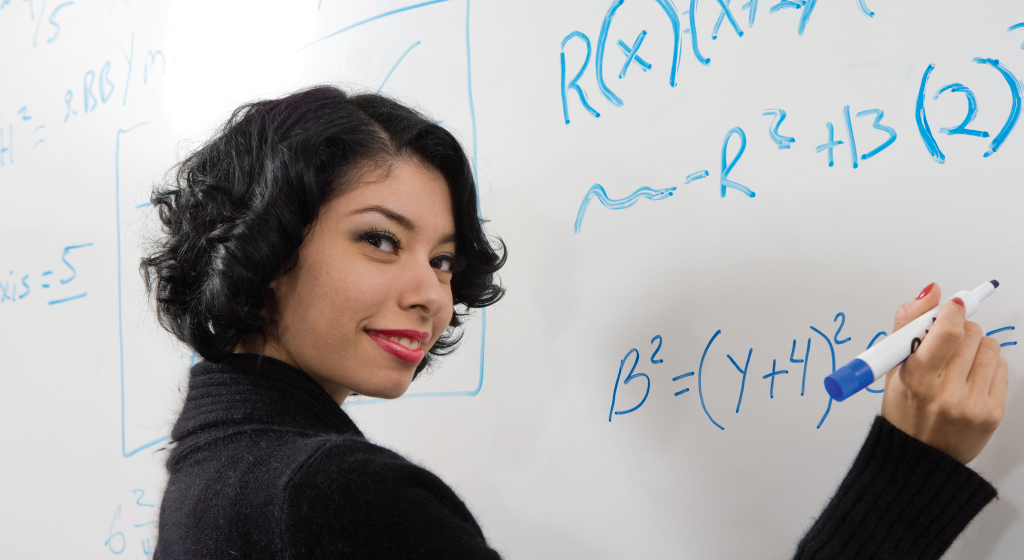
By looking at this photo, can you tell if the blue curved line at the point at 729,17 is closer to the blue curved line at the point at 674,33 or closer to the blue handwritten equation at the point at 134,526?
the blue curved line at the point at 674,33

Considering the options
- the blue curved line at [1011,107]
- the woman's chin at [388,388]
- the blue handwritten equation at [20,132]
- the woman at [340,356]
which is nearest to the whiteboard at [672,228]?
the blue curved line at [1011,107]

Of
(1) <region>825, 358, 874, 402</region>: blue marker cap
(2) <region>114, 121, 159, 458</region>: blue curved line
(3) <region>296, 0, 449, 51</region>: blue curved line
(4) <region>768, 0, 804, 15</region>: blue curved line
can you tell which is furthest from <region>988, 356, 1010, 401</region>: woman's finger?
(2) <region>114, 121, 159, 458</region>: blue curved line

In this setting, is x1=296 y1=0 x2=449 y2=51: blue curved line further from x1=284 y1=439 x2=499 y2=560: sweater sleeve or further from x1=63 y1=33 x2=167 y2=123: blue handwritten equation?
x1=284 y1=439 x2=499 y2=560: sweater sleeve

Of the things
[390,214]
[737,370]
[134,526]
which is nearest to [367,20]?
[390,214]

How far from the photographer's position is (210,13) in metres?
0.98

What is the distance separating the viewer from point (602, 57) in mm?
672

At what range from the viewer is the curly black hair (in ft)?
1.72

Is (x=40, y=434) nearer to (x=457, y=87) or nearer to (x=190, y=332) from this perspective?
(x=190, y=332)

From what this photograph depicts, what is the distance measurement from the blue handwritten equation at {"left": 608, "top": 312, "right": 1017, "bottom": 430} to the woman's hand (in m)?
A: 0.10

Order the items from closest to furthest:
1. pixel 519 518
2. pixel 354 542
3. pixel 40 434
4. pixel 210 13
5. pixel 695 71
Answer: pixel 354 542 → pixel 695 71 → pixel 519 518 → pixel 210 13 → pixel 40 434

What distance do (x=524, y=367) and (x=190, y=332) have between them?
349 millimetres

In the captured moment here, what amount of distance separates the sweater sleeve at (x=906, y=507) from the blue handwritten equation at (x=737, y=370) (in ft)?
0.43

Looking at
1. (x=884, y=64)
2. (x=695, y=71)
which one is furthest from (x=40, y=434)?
(x=884, y=64)

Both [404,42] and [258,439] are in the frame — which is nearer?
[258,439]
